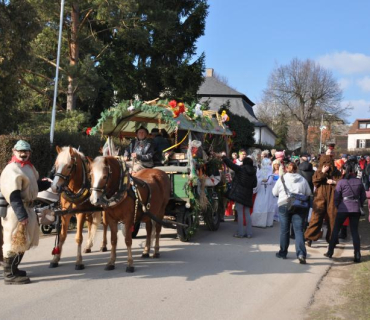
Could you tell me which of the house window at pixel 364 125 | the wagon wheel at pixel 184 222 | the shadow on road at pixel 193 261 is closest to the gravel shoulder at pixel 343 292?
the shadow on road at pixel 193 261

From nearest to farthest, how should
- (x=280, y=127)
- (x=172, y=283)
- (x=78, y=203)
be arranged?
(x=172, y=283) < (x=78, y=203) < (x=280, y=127)

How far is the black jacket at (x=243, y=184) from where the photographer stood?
31.8 feet

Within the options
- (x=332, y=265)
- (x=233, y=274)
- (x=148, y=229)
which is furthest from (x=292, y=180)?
(x=148, y=229)

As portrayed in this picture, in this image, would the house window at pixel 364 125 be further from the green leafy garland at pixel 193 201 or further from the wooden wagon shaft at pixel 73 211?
the wooden wagon shaft at pixel 73 211

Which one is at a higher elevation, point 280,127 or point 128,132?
point 280,127

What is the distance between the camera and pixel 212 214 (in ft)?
33.3

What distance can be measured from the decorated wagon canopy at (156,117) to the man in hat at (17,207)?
3.27 metres

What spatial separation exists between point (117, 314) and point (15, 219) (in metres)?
1.98

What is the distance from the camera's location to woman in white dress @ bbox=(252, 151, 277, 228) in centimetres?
1144

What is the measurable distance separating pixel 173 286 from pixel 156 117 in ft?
15.0

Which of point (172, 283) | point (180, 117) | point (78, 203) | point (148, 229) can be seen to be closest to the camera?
point (172, 283)

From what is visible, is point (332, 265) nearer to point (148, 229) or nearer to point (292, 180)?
point (292, 180)

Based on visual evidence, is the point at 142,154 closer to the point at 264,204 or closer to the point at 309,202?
the point at 309,202

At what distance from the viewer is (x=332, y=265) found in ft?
24.9
